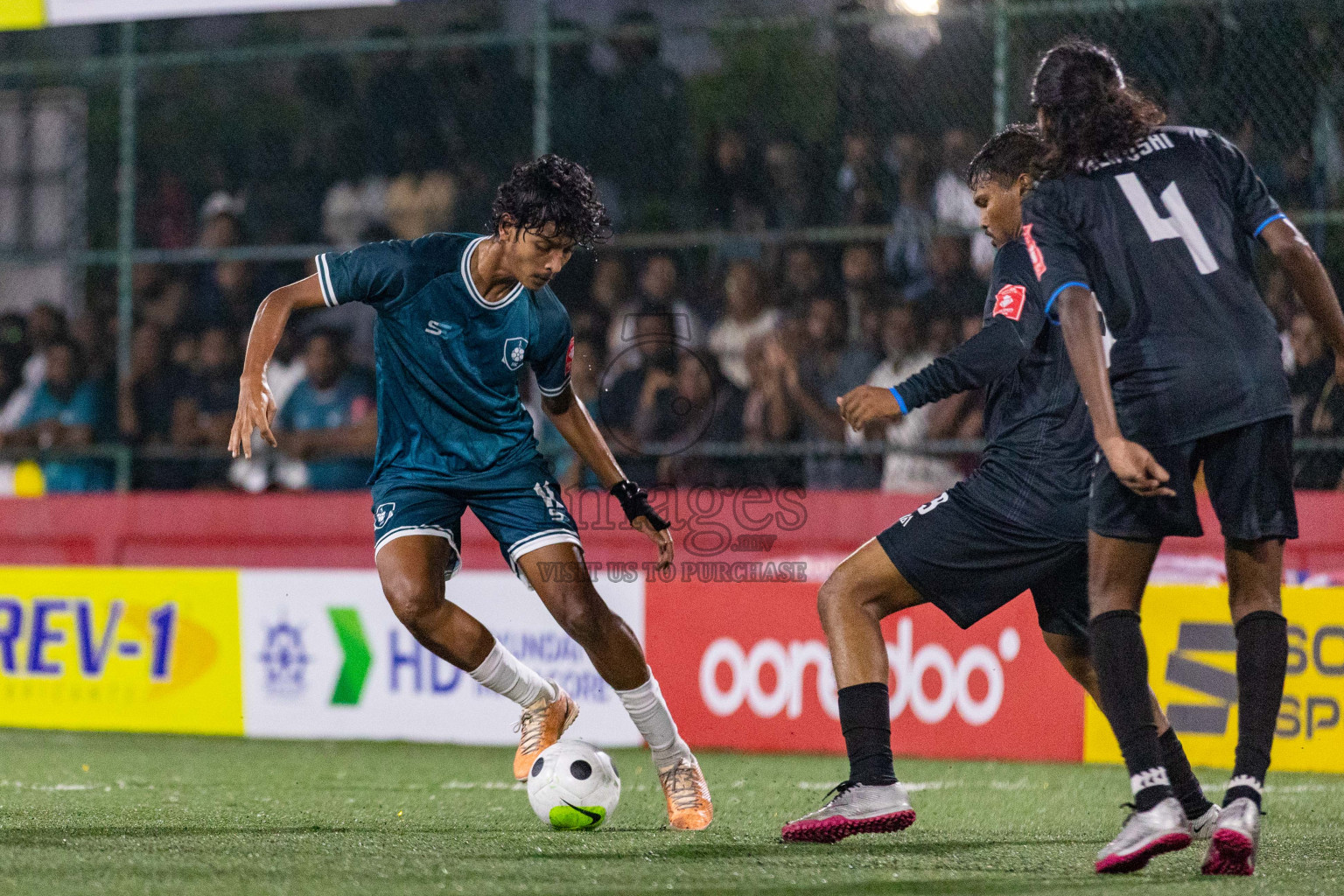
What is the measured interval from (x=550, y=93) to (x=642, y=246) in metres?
1.34

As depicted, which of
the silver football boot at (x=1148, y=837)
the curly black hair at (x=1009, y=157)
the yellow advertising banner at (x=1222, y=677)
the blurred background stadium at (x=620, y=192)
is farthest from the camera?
the blurred background stadium at (x=620, y=192)

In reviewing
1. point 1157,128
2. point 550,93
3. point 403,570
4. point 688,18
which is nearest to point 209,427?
point 550,93

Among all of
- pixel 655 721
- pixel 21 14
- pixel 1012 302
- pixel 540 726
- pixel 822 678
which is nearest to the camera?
pixel 1012 302

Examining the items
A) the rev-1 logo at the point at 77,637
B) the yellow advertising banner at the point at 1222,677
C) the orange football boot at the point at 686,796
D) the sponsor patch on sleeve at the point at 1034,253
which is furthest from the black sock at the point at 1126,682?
the rev-1 logo at the point at 77,637

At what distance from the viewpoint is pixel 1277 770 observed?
7.12m

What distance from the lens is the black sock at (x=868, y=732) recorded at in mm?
4746

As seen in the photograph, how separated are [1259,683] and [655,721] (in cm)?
193

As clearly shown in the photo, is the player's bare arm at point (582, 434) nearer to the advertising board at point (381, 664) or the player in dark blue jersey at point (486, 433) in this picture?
the player in dark blue jersey at point (486, 433)

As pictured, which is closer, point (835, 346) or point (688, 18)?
point (835, 346)

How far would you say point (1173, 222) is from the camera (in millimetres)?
4129

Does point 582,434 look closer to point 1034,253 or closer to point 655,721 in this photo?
point 655,721

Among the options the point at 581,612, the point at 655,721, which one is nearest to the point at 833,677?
the point at 655,721

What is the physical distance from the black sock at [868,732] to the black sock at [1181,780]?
2.39 feet

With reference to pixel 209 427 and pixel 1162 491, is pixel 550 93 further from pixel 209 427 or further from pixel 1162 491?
pixel 1162 491
